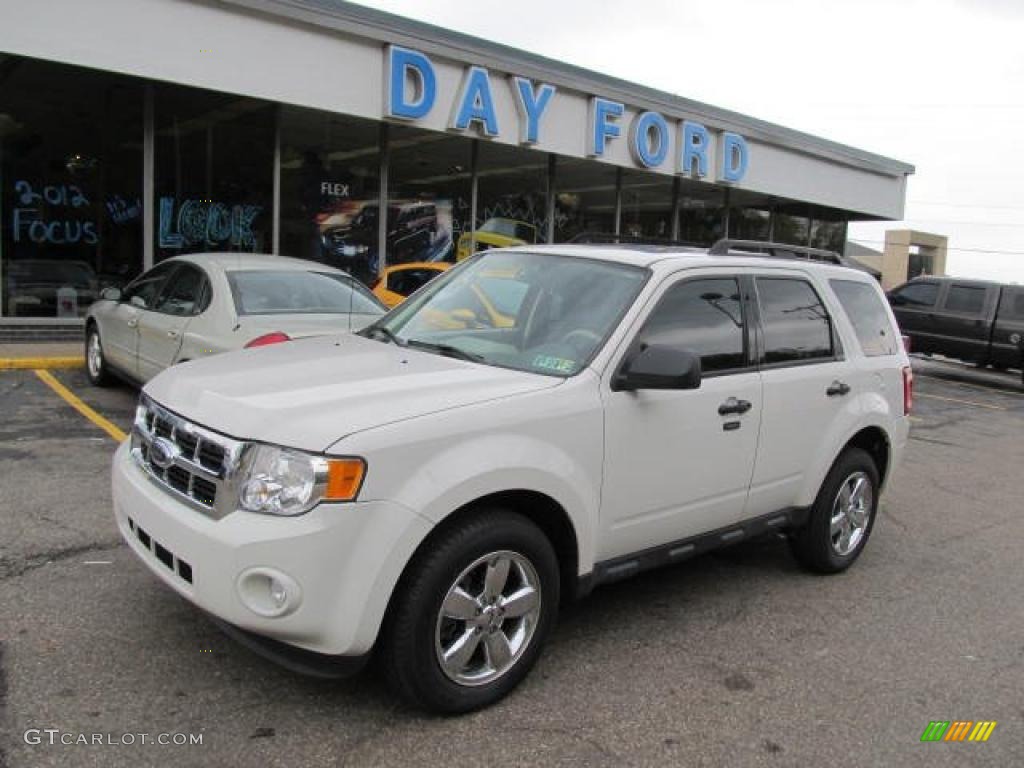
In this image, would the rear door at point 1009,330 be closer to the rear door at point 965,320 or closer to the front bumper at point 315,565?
the rear door at point 965,320

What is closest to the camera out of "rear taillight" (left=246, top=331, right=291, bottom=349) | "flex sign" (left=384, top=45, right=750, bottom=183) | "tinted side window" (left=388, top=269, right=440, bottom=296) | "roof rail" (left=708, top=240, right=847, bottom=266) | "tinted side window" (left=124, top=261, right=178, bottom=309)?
"roof rail" (left=708, top=240, right=847, bottom=266)

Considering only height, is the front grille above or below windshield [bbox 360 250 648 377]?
below

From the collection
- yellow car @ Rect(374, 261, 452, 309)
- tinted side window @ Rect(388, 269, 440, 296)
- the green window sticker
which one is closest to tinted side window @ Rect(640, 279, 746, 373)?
the green window sticker

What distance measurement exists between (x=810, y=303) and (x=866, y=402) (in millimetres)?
680

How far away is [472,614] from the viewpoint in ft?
10.3

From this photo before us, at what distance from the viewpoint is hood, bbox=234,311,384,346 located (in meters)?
6.53

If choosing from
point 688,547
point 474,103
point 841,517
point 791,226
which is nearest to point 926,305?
point 791,226

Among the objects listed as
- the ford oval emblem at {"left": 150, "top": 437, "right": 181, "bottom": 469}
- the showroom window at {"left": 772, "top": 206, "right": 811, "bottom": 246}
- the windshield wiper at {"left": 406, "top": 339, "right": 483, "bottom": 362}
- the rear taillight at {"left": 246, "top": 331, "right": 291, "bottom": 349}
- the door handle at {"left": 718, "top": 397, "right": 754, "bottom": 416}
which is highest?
the showroom window at {"left": 772, "top": 206, "right": 811, "bottom": 246}

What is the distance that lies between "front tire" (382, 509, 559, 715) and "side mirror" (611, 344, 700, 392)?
0.72 metres

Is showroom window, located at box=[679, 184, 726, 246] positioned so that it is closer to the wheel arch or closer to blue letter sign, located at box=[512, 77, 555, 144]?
blue letter sign, located at box=[512, 77, 555, 144]

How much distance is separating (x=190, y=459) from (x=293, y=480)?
1.74 ft

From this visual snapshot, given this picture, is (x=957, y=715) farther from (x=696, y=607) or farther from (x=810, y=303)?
(x=810, y=303)

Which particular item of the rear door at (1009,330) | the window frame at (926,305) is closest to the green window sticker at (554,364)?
the rear door at (1009,330)

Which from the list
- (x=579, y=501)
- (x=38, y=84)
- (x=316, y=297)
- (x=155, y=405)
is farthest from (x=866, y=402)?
(x=38, y=84)
